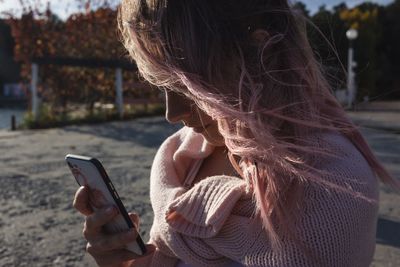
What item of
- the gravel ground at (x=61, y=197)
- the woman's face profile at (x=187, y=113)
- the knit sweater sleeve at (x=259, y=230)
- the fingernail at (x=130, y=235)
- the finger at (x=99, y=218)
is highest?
the woman's face profile at (x=187, y=113)

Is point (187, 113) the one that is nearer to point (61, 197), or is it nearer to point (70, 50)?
point (61, 197)

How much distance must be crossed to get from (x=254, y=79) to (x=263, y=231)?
0.24 meters

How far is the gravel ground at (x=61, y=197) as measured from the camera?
3.04 m

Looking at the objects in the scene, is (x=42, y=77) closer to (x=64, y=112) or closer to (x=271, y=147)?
(x=64, y=112)

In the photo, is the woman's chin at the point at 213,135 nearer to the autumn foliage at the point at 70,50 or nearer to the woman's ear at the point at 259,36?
the woman's ear at the point at 259,36

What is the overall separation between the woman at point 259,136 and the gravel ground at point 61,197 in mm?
310

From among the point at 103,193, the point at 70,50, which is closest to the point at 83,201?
the point at 103,193

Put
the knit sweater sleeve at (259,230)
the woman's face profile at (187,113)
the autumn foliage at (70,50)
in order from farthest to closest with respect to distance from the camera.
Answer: the autumn foliage at (70,50) → the woman's face profile at (187,113) → the knit sweater sleeve at (259,230)

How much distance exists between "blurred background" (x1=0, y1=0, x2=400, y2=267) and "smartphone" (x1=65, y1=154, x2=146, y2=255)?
261mm

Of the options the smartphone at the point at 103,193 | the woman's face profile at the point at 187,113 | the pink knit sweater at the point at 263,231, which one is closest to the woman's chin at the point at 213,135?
the woman's face profile at the point at 187,113

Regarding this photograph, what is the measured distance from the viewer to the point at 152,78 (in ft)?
2.93

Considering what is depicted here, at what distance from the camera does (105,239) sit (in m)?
1.04

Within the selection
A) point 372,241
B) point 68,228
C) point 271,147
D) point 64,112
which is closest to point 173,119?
point 271,147

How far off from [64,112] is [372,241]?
13639mm
